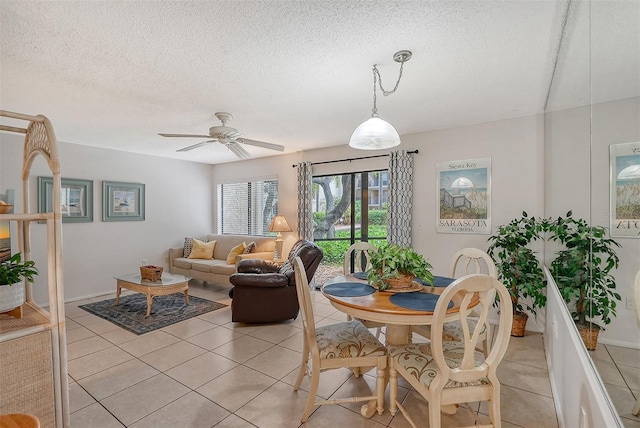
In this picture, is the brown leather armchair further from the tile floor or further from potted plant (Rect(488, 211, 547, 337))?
potted plant (Rect(488, 211, 547, 337))

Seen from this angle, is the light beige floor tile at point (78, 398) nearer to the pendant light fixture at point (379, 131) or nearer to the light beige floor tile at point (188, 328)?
the light beige floor tile at point (188, 328)

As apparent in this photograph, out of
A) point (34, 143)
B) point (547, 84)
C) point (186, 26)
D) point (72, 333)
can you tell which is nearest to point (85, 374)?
point (72, 333)

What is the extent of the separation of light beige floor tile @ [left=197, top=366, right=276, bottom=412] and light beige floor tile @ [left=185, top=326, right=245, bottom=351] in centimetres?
62

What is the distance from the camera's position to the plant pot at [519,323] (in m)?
3.29

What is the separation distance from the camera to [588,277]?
1.48m

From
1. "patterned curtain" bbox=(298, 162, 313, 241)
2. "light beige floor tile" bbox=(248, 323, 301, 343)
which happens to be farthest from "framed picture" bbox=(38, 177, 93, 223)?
"light beige floor tile" bbox=(248, 323, 301, 343)

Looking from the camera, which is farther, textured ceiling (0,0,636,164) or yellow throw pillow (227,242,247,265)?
yellow throw pillow (227,242,247,265)

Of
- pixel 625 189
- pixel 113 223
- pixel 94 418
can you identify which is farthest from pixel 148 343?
pixel 625 189

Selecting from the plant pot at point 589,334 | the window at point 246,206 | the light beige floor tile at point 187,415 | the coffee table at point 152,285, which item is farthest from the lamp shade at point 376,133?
the window at point 246,206

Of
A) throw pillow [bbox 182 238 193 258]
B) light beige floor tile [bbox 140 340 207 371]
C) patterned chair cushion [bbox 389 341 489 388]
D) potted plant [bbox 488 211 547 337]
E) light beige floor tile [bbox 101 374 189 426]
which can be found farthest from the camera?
throw pillow [bbox 182 238 193 258]

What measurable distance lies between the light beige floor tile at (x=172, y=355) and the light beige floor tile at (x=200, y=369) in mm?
88

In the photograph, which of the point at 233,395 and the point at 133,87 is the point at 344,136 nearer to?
the point at 133,87

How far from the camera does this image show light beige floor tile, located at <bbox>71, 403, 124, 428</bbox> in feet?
6.37

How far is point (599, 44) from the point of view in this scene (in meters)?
1.36
